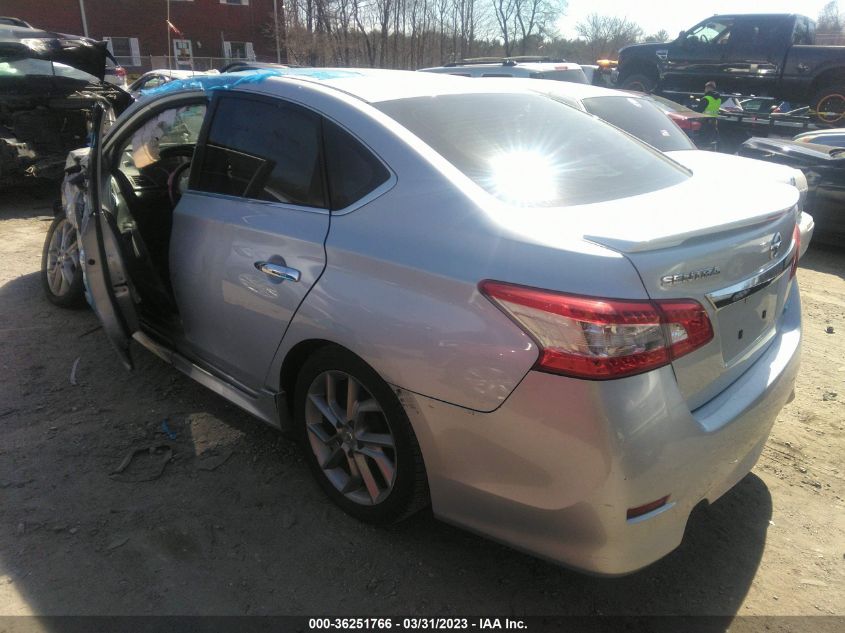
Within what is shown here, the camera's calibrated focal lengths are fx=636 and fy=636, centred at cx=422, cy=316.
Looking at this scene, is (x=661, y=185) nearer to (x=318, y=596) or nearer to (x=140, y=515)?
(x=318, y=596)

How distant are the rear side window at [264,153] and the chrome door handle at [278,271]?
272 mm

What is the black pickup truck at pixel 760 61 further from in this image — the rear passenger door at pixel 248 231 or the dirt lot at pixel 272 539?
the rear passenger door at pixel 248 231

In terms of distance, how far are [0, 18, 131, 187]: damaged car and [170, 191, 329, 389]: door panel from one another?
5.23 meters

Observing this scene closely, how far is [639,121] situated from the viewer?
6.20m

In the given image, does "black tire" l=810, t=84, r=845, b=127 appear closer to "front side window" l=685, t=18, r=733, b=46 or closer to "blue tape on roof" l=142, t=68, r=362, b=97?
"front side window" l=685, t=18, r=733, b=46

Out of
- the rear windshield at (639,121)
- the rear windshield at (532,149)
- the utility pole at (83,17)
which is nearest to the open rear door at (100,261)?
the rear windshield at (532,149)

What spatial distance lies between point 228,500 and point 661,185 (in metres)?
2.27

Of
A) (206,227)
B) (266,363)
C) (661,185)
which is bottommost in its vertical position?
(266,363)

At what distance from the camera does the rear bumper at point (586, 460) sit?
1806mm

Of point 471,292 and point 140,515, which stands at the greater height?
point 471,292

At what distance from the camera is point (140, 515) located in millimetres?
2695

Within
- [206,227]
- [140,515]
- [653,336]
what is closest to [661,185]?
[653,336]

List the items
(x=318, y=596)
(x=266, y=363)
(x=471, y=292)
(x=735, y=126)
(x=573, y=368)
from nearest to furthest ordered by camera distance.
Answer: (x=573, y=368) → (x=471, y=292) → (x=318, y=596) → (x=266, y=363) → (x=735, y=126)

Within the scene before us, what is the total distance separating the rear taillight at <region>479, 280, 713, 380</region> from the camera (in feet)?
5.84
